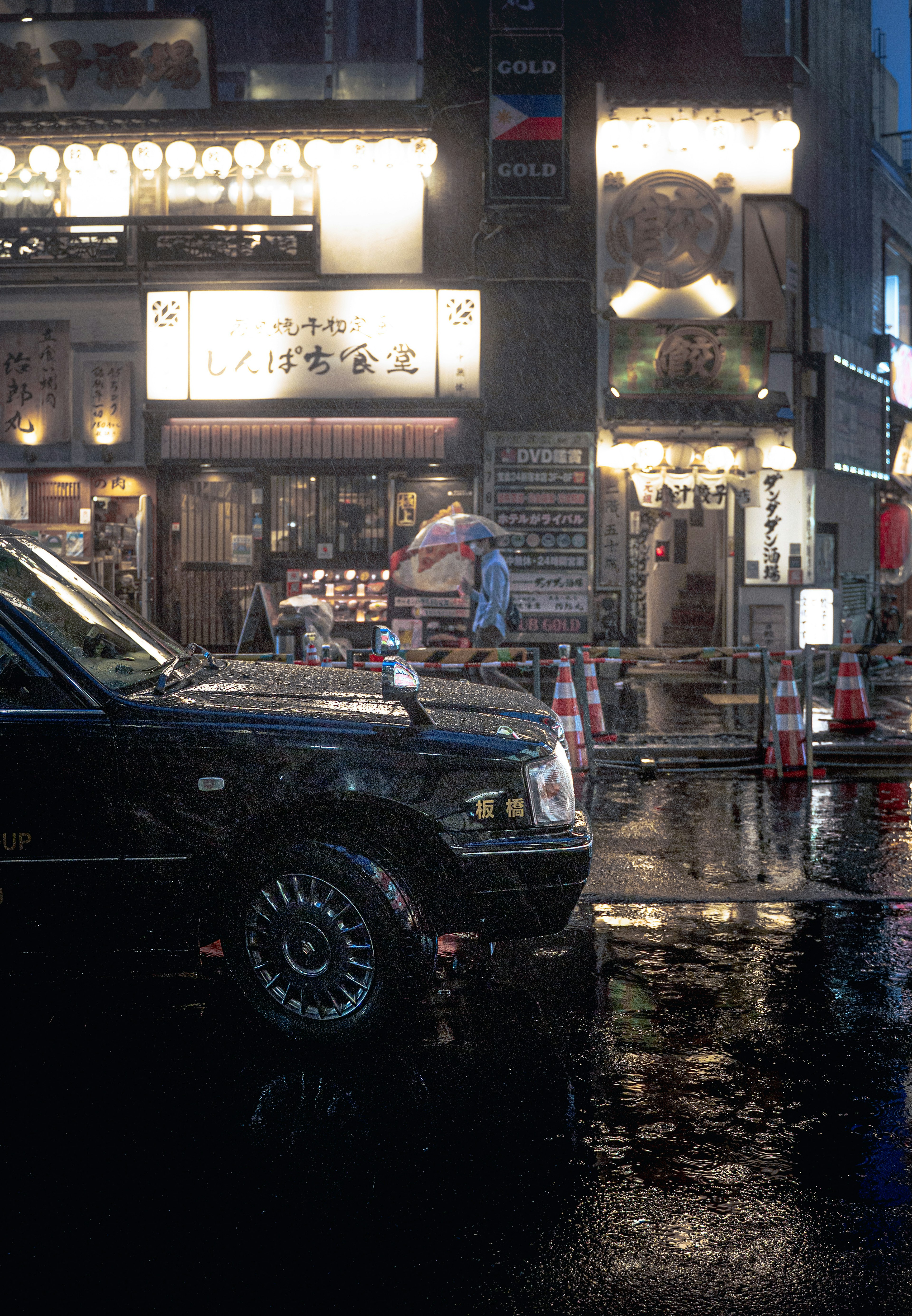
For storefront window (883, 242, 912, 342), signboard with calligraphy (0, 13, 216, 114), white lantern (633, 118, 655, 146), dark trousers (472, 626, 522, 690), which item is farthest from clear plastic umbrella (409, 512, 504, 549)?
storefront window (883, 242, 912, 342)

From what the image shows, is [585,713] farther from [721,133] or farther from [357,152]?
[721,133]

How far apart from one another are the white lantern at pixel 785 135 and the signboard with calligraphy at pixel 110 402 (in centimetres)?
1038

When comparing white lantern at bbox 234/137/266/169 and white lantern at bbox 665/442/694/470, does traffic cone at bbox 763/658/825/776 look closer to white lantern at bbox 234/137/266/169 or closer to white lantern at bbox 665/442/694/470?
white lantern at bbox 665/442/694/470

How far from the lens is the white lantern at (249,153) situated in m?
18.2

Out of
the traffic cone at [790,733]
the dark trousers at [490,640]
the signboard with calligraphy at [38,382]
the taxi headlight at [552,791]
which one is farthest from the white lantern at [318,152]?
the taxi headlight at [552,791]

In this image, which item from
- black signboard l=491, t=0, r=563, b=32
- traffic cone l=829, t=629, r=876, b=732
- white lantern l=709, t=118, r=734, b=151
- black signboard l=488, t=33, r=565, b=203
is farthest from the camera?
white lantern l=709, t=118, r=734, b=151

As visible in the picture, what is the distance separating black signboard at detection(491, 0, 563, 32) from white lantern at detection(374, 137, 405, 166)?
206 centimetres

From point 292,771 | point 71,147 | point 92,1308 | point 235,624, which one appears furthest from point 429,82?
point 92,1308

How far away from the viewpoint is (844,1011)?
500cm

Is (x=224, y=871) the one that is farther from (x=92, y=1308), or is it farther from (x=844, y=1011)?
(x=844, y=1011)

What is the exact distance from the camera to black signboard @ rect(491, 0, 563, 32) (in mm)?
17406

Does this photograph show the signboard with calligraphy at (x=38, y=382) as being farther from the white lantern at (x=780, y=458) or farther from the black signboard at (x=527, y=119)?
the white lantern at (x=780, y=458)

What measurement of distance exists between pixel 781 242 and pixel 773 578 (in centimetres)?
518

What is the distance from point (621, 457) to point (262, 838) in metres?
14.9
